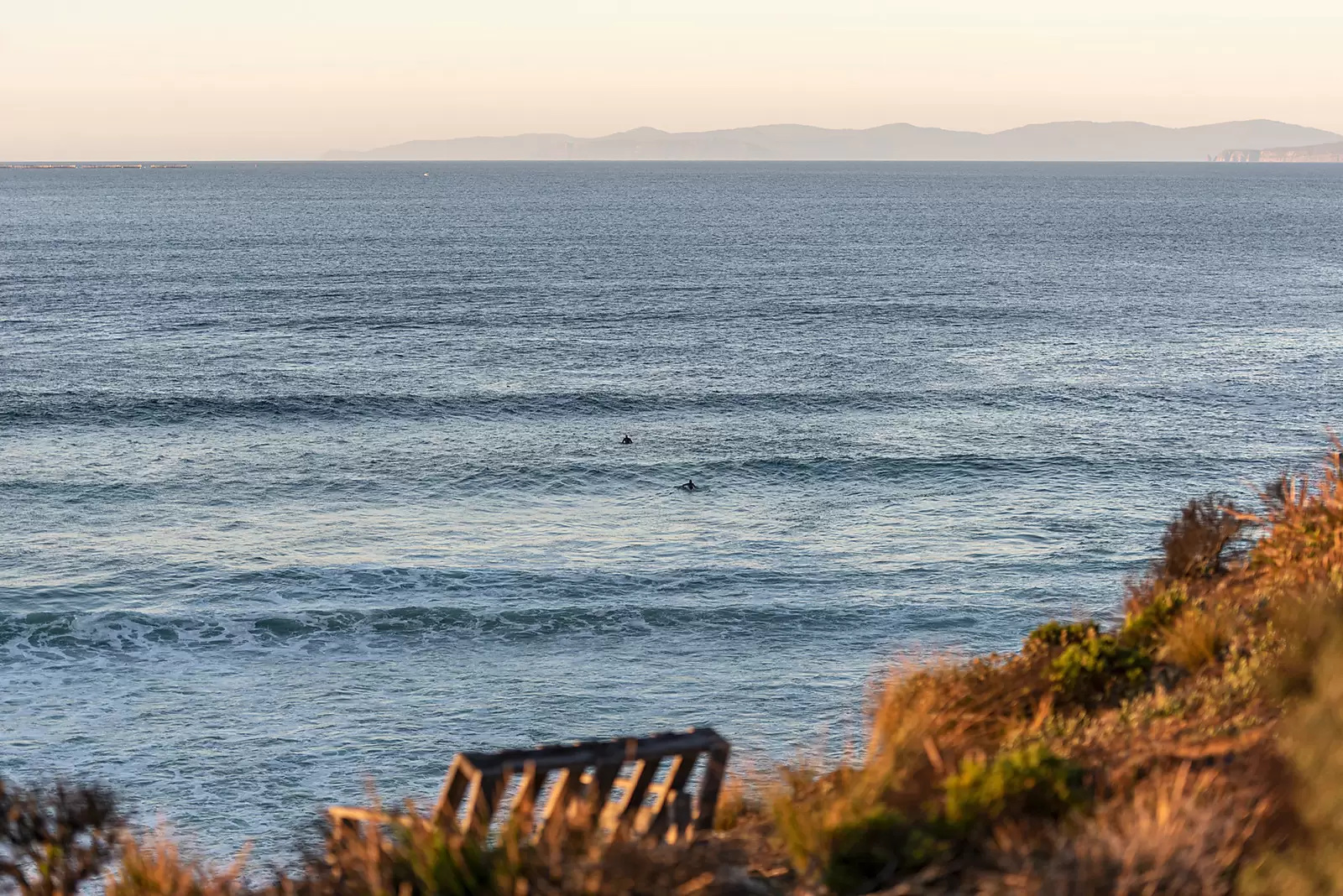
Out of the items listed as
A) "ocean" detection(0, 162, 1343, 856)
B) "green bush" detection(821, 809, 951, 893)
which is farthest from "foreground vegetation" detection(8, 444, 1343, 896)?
"ocean" detection(0, 162, 1343, 856)

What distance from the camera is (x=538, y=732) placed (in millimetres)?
28156

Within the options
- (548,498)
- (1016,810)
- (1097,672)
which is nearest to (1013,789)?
(1016,810)

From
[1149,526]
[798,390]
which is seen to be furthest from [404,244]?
[1149,526]

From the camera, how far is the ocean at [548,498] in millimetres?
29297

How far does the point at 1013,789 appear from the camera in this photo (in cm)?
739

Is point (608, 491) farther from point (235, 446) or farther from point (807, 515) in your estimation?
point (235, 446)

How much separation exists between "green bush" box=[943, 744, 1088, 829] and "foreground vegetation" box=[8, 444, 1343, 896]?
0.01 m

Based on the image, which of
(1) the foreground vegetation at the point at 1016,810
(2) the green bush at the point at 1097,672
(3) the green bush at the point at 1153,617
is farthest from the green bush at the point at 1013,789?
(3) the green bush at the point at 1153,617

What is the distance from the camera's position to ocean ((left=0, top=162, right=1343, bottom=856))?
96.1 ft

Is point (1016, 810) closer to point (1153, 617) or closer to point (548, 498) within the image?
point (1153, 617)

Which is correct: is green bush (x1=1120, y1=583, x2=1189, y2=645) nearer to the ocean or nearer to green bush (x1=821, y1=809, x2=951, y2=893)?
the ocean

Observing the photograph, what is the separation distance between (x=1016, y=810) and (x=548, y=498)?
39064 millimetres

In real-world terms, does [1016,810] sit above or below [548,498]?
above

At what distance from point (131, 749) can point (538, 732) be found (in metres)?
8.64
